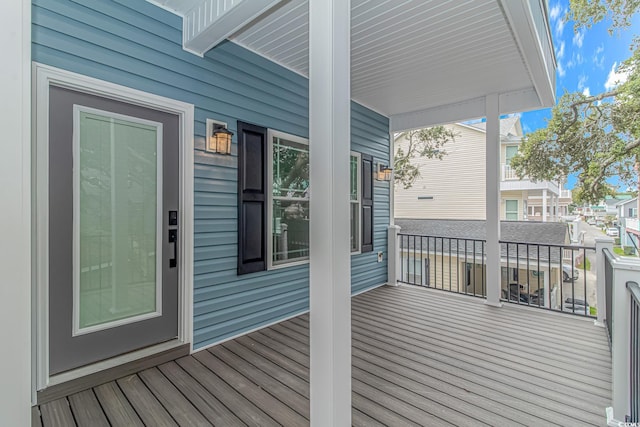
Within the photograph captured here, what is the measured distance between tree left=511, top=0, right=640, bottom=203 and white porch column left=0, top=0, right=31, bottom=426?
18.4 ft

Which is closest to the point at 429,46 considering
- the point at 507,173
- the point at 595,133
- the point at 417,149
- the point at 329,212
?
the point at 329,212

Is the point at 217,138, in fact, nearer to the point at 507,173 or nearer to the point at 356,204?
the point at 356,204

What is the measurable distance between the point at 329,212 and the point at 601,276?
12.3 feet

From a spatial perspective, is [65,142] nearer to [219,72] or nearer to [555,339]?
[219,72]

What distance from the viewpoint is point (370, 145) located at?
511 centimetres

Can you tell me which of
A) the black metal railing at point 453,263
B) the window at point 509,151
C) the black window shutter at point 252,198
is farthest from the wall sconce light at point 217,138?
the window at point 509,151

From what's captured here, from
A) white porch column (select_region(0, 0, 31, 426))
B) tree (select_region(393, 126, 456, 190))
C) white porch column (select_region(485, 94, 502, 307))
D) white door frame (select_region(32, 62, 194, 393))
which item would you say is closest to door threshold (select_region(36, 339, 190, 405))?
white door frame (select_region(32, 62, 194, 393))

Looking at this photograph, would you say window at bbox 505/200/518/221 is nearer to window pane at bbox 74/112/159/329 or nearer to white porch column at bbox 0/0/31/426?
window pane at bbox 74/112/159/329

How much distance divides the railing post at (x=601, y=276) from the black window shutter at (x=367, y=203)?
9.13ft

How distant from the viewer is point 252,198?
3215 millimetres

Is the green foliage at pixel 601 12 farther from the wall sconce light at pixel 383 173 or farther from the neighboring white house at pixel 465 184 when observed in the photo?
the neighboring white house at pixel 465 184

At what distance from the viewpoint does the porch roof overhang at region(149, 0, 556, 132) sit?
2.58 meters

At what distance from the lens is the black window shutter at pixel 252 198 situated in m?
3.13

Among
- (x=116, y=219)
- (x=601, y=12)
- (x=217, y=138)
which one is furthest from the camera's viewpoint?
(x=601, y=12)
